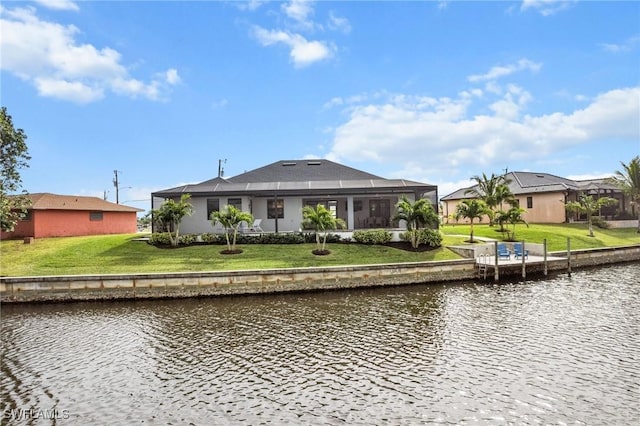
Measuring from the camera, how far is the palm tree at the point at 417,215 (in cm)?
2541

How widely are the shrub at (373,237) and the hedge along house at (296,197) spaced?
8.11 feet

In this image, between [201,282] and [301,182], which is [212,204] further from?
[201,282]

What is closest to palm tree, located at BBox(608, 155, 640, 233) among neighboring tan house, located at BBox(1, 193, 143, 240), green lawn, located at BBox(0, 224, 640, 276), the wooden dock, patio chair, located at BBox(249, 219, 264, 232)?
green lawn, located at BBox(0, 224, 640, 276)

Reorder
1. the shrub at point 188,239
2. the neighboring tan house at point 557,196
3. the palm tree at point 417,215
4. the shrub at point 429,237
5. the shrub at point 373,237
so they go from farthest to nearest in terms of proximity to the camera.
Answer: the neighboring tan house at point 557,196
the shrub at point 188,239
the shrub at point 373,237
the shrub at point 429,237
the palm tree at point 417,215

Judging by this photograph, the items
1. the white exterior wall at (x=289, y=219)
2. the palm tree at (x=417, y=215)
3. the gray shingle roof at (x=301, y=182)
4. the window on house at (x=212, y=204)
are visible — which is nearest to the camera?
the palm tree at (x=417, y=215)

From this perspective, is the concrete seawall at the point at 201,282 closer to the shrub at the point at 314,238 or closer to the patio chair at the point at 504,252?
the patio chair at the point at 504,252

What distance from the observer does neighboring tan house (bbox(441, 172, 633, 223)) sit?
126 ft

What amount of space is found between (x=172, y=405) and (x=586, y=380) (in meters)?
9.45

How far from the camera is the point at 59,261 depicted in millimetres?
22641

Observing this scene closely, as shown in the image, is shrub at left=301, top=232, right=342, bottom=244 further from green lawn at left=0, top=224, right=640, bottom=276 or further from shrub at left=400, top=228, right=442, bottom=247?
shrub at left=400, top=228, right=442, bottom=247

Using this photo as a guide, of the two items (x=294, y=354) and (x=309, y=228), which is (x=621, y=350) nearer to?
(x=294, y=354)

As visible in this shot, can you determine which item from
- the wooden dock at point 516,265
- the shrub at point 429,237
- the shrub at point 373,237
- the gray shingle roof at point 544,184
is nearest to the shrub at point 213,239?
the shrub at point 373,237

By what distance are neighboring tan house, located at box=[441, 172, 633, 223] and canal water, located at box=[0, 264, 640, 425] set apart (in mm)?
24056

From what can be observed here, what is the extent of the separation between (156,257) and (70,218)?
12.8 m
